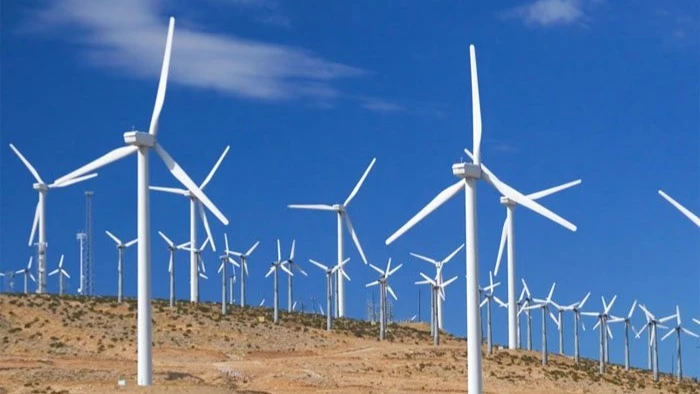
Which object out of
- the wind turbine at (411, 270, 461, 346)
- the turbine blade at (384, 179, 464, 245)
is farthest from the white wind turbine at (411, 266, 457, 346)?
the turbine blade at (384, 179, 464, 245)

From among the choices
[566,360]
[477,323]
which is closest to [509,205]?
[566,360]

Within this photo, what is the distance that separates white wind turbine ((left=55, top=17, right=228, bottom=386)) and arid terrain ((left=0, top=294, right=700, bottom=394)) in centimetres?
260

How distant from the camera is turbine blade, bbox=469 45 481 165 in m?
76.4

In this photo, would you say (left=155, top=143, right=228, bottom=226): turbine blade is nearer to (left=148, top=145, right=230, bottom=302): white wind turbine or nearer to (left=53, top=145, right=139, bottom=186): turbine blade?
(left=53, top=145, right=139, bottom=186): turbine blade

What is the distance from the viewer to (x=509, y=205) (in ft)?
432

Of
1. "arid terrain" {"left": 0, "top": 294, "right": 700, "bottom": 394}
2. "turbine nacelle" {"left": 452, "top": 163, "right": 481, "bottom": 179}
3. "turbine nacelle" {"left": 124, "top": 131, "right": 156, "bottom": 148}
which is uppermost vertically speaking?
"turbine nacelle" {"left": 124, "top": 131, "right": 156, "bottom": 148}

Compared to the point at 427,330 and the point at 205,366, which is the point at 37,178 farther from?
the point at 427,330

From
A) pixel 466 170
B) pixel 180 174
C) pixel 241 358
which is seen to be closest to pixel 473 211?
pixel 466 170

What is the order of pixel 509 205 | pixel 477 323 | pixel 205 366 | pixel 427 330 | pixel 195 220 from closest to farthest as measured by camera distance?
1. pixel 477 323
2. pixel 205 366
3. pixel 509 205
4. pixel 195 220
5. pixel 427 330

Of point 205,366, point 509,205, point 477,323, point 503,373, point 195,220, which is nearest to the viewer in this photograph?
point 477,323

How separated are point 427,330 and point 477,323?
9315cm

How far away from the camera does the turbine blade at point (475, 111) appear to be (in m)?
76.4

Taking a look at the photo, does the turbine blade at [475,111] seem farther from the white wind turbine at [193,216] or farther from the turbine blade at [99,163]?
the white wind turbine at [193,216]

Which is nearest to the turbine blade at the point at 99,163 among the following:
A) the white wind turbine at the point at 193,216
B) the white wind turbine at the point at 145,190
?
the white wind turbine at the point at 145,190
